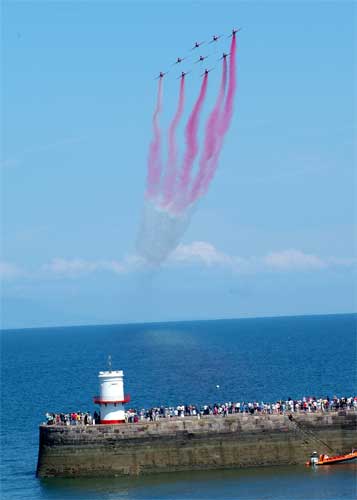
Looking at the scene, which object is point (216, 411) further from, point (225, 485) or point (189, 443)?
point (225, 485)

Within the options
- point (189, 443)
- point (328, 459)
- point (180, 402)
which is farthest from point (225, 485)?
point (180, 402)

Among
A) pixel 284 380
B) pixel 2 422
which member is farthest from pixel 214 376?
pixel 2 422

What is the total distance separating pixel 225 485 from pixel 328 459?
10.1 meters

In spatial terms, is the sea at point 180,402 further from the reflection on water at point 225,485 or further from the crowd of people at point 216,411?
the crowd of people at point 216,411

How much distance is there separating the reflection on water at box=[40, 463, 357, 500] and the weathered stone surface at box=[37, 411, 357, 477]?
127 cm

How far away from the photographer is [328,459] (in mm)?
85938

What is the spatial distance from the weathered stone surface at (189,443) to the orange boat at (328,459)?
0.75 metres

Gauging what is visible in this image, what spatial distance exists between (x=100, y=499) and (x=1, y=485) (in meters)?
10.3

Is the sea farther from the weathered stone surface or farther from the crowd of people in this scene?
the crowd of people

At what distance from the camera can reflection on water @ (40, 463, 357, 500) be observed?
252 feet

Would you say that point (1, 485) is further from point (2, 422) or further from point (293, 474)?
point (2, 422)

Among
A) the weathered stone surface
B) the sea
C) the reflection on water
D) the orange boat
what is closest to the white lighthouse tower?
the weathered stone surface

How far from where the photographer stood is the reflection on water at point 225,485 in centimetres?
7688

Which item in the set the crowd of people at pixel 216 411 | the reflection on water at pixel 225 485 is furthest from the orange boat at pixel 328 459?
the crowd of people at pixel 216 411
